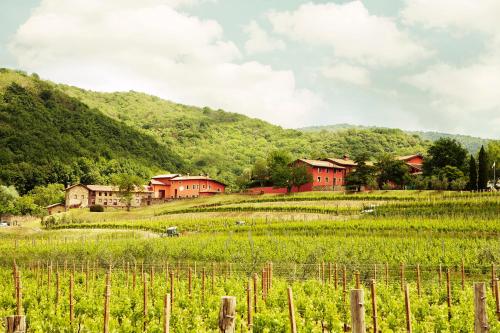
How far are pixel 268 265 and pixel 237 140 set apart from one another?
498 feet

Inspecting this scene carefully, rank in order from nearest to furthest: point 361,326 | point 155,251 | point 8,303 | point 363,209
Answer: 1. point 361,326
2. point 8,303
3. point 155,251
4. point 363,209

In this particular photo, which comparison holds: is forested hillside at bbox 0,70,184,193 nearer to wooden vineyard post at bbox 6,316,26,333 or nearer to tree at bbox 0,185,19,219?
tree at bbox 0,185,19,219

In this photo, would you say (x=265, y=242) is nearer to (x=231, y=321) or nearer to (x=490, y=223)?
(x=490, y=223)

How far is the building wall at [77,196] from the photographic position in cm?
9275

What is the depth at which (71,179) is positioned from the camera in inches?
4063

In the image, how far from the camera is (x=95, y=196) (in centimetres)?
9462

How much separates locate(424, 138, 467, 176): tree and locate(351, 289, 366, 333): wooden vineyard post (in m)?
69.2

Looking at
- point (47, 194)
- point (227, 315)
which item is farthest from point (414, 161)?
point (227, 315)

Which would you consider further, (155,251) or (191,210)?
(191,210)

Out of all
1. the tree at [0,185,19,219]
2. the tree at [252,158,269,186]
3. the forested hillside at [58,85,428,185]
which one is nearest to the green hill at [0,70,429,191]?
the forested hillside at [58,85,428,185]

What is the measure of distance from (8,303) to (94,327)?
6.54 meters

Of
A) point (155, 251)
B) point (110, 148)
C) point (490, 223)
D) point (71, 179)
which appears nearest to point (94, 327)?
point (155, 251)

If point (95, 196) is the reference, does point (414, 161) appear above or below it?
above

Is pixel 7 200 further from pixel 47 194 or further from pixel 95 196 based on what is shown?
pixel 95 196
